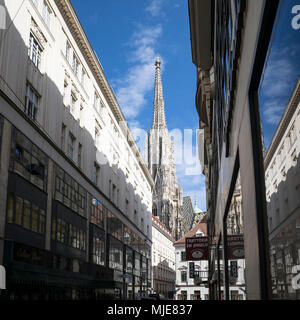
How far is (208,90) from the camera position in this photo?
25844mm

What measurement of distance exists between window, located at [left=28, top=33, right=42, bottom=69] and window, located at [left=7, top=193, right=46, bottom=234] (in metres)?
8.62

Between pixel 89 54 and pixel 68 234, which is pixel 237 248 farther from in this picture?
pixel 89 54

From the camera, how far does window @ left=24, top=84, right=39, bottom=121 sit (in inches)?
943

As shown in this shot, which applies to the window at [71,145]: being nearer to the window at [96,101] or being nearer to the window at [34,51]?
the window at [34,51]

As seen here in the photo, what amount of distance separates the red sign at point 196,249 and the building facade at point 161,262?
48.8 m

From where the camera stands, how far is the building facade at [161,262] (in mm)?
88250

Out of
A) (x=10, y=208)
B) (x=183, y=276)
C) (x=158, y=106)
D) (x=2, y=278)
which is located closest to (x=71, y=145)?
(x=10, y=208)

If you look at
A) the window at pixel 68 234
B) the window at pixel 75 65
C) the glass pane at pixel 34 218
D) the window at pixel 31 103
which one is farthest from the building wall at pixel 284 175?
the window at pixel 75 65

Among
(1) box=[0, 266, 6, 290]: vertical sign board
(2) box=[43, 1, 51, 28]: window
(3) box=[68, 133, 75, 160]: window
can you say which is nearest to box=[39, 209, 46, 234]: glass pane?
(1) box=[0, 266, 6, 290]: vertical sign board

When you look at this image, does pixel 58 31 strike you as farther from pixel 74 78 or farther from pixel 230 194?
pixel 230 194

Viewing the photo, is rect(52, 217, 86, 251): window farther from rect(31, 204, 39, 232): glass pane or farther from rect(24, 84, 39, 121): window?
rect(24, 84, 39, 121): window
